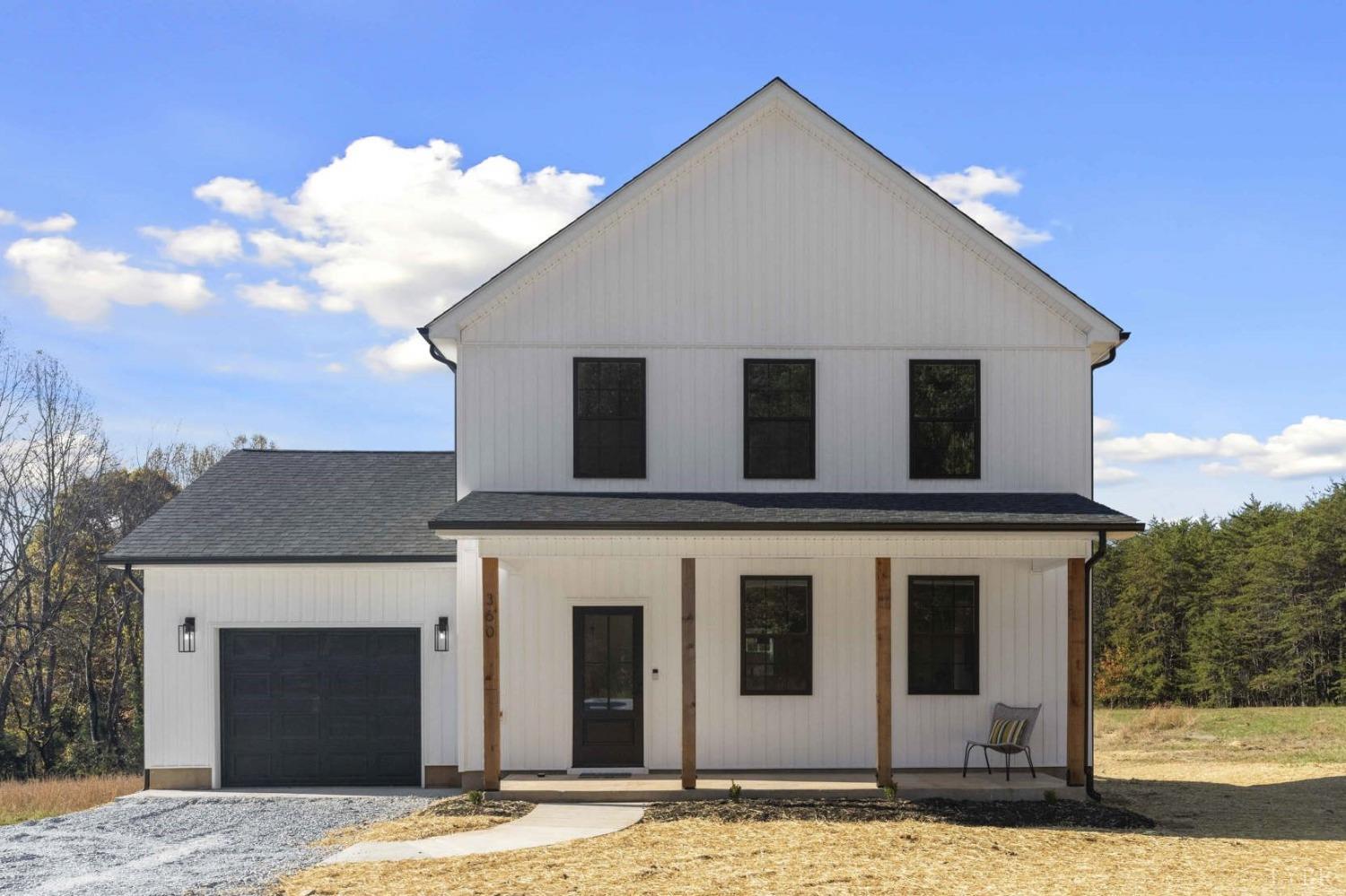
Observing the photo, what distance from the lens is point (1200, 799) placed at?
14.6 m

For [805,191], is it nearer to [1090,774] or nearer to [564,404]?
[564,404]

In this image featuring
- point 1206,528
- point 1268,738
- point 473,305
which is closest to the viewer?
point 473,305

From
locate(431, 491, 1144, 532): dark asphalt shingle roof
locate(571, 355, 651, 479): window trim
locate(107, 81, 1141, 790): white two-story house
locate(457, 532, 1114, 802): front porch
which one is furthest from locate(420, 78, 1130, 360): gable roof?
locate(457, 532, 1114, 802): front porch

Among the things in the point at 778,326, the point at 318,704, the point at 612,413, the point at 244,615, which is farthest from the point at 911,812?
the point at 244,615

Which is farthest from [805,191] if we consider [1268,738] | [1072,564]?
[1268,738]

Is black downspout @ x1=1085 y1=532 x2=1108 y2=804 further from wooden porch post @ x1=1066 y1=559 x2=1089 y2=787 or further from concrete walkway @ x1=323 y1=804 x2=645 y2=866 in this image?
concrete walkway @ x1=323 y1=804 x2=645 y2=866

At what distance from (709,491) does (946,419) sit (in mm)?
3218

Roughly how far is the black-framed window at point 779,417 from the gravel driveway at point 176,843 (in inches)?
235

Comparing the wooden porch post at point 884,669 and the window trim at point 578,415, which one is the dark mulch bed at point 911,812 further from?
the window trim at point 578,415

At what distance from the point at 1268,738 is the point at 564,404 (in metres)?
16.3

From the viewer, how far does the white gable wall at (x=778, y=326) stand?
48.2 feet

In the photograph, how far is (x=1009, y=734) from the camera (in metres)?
14.0

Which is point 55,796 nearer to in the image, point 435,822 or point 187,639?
point 187,639

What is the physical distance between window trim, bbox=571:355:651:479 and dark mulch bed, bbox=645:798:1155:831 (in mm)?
4205
